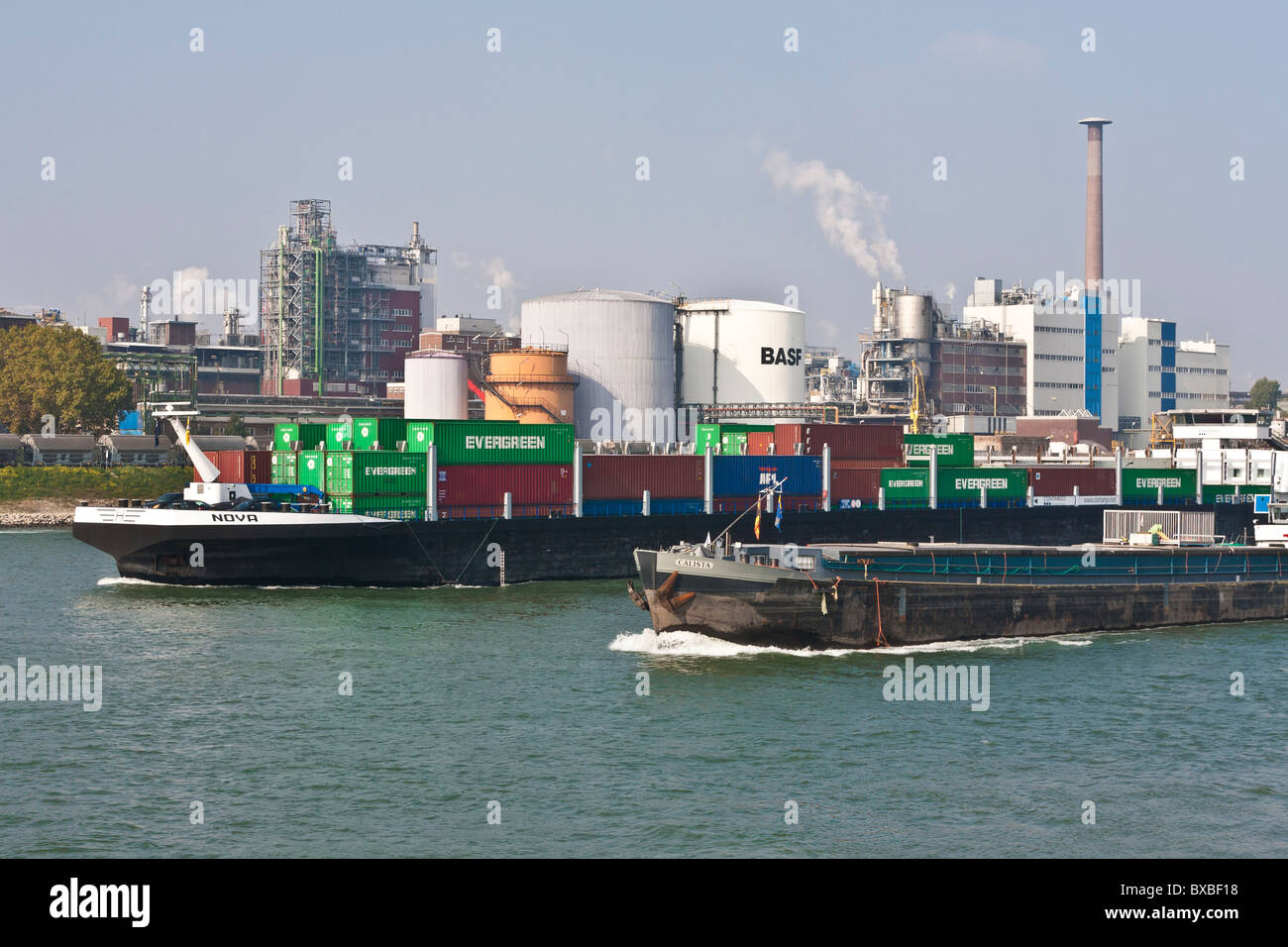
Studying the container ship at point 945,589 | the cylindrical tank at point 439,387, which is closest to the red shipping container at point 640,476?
the container ship at point 945,589

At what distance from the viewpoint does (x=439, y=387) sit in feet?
319

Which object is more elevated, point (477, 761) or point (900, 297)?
point (900, 297)

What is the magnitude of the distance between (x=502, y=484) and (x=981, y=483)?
106 feet

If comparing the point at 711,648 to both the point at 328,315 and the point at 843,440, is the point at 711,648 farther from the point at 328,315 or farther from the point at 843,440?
the point at 328,315

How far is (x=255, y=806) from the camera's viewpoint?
27.7 meters

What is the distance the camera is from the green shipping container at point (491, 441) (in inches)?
2483

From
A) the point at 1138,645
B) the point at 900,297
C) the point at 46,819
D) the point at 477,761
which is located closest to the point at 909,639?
the point at 1138,645

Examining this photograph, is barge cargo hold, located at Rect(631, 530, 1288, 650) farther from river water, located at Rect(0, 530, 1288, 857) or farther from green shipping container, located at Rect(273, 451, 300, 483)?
green shipping container, located at Rect(273, 451, 300, 483)

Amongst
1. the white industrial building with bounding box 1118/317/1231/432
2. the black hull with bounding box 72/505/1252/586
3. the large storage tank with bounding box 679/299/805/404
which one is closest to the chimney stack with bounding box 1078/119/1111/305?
the white industrial building with bounding box 1118/317/1231/432

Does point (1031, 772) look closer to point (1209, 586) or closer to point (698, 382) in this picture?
point (1209, 586)

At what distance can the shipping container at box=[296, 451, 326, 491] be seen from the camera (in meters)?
61.9

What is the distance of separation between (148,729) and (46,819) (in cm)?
713

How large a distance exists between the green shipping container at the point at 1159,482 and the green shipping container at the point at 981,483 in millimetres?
8692
